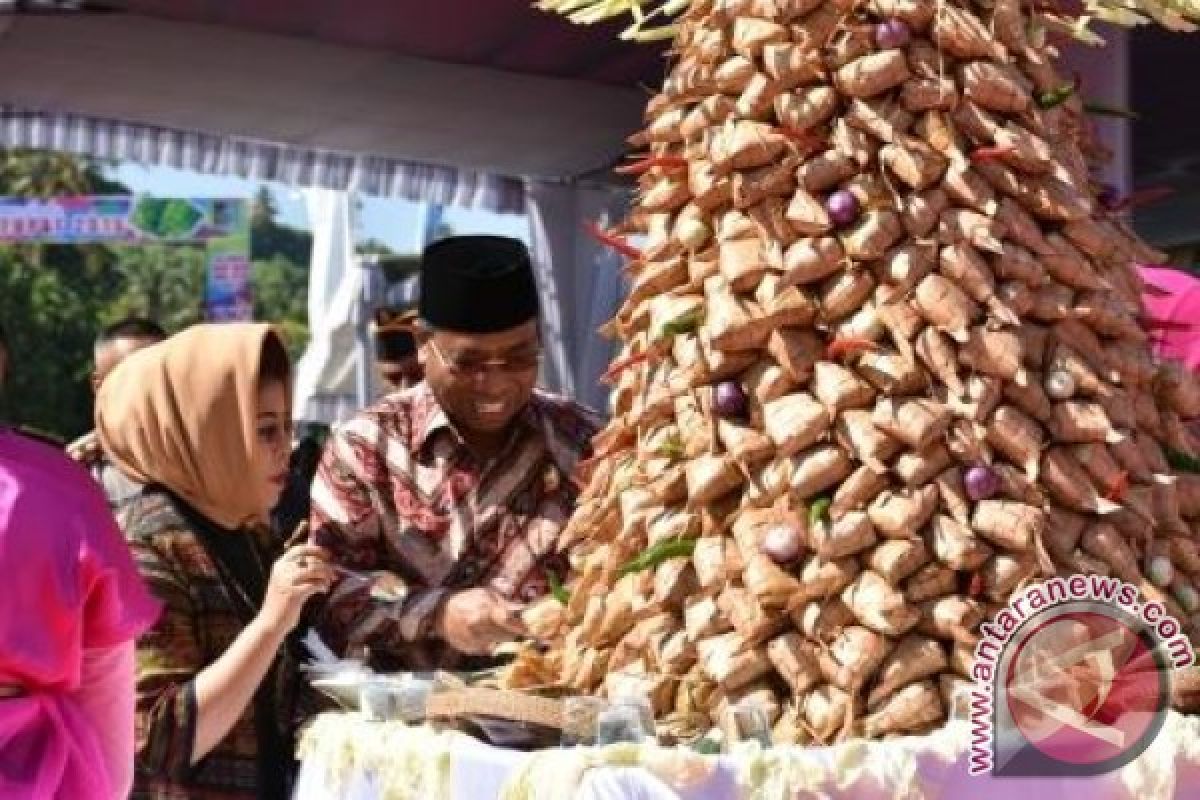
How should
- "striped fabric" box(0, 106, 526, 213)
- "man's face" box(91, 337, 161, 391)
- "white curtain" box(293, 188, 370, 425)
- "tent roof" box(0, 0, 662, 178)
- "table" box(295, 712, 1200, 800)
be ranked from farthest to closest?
"white curtain" box(293, 188, 370, 425) → "striped fabric" box(0, 106, 526, 213) → "tent roof" box(0, 0, 662, 178) → "man's face" box(91, 337, 161, 391) → "table" box(295, 712, 1200, 800)

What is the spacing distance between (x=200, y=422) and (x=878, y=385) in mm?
1260

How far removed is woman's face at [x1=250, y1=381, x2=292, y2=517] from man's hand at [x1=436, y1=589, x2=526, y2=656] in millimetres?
367

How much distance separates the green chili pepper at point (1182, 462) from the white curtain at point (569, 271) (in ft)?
26.7

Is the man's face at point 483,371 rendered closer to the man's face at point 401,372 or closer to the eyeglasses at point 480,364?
the eyeglasses at point 480,364

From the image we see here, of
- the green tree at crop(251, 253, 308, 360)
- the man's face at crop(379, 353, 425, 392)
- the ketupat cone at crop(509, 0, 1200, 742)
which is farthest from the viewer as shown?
the green tree at crop(251, 253, 308, 360)

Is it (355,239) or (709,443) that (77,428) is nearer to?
(355,239)

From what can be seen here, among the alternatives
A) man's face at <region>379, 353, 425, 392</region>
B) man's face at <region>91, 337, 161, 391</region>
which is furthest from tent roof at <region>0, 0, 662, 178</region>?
man's face at <region>91, 337, 161, 391</region>

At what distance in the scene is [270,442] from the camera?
289cm

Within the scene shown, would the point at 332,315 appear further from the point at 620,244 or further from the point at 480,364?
the point at 620,244

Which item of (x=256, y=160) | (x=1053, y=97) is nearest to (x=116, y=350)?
(x=1053, y=97)

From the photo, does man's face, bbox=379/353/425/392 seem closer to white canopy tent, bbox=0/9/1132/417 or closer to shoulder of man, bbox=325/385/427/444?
white canopy tent, bbox=0/9/1132/417

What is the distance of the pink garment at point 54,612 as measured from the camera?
2037 millimetres

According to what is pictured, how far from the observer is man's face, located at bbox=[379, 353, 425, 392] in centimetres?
582

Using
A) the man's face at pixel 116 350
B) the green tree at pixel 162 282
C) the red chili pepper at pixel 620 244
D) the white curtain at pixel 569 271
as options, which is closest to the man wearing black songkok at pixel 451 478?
the red chili pepper at pixel 620 244
